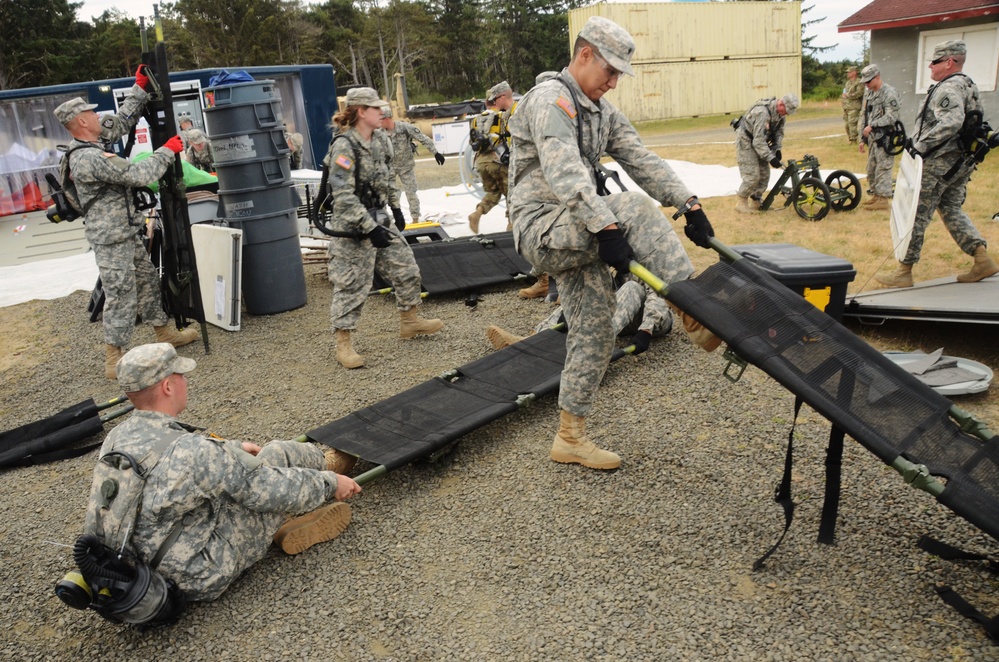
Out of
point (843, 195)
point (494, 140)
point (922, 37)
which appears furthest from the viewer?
point (922, 37)

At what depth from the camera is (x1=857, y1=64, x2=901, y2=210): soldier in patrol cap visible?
31.3 ft

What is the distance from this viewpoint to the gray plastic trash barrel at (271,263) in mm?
7039

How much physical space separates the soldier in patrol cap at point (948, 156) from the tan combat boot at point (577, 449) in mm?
3951

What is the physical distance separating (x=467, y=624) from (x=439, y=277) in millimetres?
5063

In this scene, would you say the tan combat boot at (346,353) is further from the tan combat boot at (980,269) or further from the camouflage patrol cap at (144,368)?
the tan combat boot at (980,269)

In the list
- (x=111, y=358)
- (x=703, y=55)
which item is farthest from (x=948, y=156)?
(x=703, y=55)

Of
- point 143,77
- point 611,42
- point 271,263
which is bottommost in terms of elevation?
point 271,263

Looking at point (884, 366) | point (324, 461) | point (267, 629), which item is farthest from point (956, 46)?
point (267, 629)

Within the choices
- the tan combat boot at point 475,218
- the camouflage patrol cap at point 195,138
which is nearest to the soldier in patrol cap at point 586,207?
the tan combat boot at point 475,218

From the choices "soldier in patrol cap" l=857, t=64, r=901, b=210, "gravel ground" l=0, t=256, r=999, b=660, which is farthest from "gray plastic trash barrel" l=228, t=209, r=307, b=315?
"soldier in patrol cap" l=857, t=64, r=901, b=210

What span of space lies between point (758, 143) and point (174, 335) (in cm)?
752

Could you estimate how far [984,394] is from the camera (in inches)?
172

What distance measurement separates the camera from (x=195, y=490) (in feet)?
8.91

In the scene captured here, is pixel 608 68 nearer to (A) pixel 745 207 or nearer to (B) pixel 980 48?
(A) pixel 745 207
